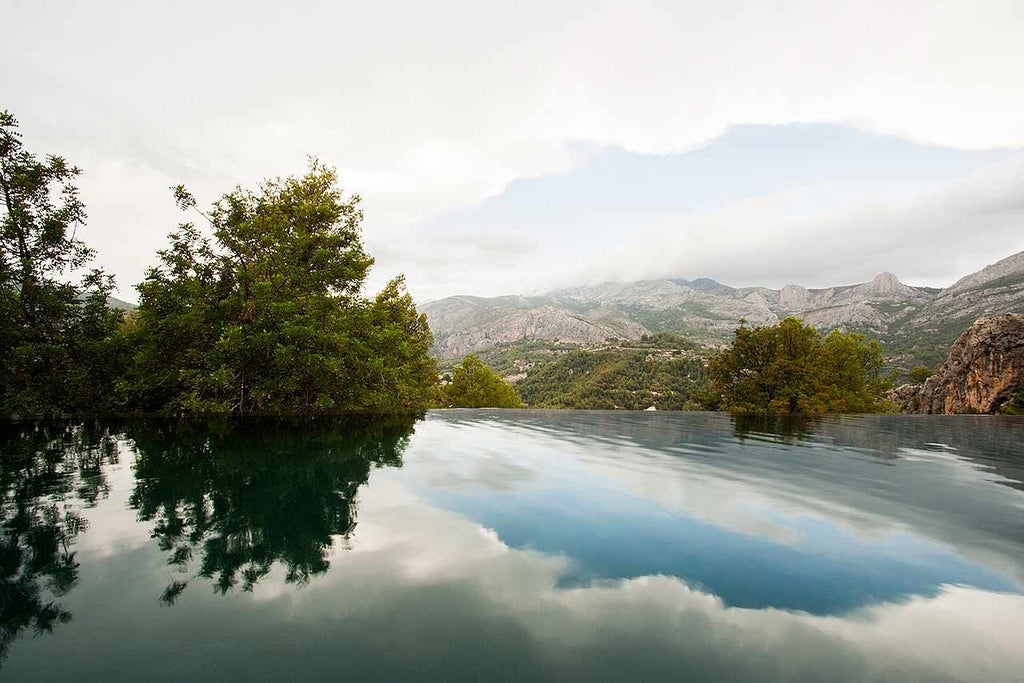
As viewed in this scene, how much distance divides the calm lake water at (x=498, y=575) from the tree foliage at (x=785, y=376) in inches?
1663

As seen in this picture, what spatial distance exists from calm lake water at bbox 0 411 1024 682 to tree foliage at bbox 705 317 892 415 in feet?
139

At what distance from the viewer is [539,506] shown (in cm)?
729

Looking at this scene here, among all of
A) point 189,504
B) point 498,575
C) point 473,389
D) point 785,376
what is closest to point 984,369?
point 785,376

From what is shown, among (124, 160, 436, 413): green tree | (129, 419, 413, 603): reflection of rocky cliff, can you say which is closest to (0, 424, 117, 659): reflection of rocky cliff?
(129, 419, 413, 603): reflection of rocky cliff

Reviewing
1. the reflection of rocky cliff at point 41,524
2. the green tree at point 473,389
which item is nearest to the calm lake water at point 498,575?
the reflection of rocky cliff at point 41,524

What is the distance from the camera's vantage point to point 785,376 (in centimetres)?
4934

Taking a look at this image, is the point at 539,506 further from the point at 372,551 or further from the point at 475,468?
the point at 475,468

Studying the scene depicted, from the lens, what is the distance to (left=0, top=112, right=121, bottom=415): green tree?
1880 cm

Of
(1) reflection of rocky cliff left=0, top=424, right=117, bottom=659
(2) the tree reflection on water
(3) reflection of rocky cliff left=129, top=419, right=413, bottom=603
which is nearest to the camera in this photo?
(1) reflection of rocky cliff left=0, top=424, right=117, bottom=659

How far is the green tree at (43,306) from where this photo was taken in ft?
61.7

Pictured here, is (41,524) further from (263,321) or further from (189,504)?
(263,321)

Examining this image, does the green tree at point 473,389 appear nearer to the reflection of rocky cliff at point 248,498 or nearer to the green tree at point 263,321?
the green tree at point 263,321

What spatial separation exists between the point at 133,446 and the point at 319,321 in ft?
37.3

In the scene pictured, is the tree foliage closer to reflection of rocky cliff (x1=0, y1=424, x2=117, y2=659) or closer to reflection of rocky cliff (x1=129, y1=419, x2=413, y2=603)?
reflection of rocky cliff (x1=129, y1=419, x2=413, y2=603)
